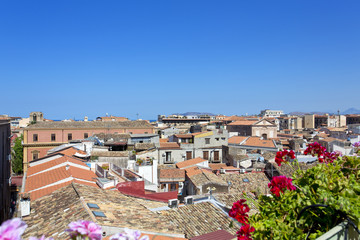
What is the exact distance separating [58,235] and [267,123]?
46.1 meters

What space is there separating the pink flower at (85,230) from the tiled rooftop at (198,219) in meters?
10.2

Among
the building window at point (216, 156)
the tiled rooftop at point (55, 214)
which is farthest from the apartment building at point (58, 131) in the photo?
the tiled rooftop at point (55, 214)

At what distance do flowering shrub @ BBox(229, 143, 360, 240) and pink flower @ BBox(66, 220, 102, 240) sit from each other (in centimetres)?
176

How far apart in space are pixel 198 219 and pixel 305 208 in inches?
409

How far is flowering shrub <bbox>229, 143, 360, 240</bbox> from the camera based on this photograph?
9.62 ft

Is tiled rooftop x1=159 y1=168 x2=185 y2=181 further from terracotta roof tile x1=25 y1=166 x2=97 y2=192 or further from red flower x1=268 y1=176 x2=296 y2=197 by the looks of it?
red flower x1=268 y1=176 x2=296 y2=197

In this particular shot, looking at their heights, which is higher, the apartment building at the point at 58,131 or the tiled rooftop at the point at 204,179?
the apartment building at the point at 58,131

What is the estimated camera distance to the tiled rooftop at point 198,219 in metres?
11.8

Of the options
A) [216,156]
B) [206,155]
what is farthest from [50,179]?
[216,156]

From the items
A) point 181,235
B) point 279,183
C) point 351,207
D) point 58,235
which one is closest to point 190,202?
point 181,235

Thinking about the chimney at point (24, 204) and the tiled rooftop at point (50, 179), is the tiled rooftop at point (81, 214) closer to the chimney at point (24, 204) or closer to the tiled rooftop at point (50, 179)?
the chimney at point (24, 204)

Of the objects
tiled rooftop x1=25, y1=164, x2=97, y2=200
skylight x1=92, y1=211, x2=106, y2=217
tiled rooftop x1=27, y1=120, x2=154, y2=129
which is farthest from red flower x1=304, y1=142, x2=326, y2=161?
tiled rooftop x1=27, y1=120, x2=154, y2=129

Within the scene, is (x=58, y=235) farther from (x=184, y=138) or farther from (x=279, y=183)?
(x=184, y=138)

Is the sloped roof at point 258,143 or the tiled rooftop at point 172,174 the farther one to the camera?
the sloped roof at point 258,143
